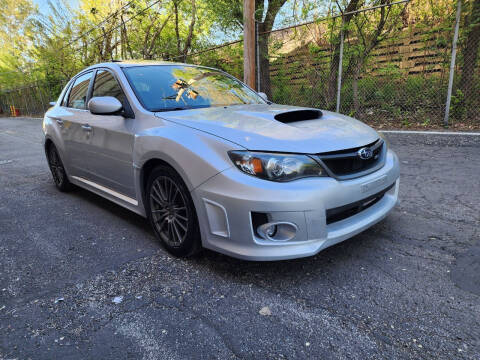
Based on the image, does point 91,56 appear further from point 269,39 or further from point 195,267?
point 195,267

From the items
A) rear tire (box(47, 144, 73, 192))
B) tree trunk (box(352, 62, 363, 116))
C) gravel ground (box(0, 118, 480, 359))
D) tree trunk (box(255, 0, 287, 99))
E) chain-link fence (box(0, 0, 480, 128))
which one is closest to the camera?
gravel ground (box(0, 118, 480, 359))

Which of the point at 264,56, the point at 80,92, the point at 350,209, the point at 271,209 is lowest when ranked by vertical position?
the point at 350,209

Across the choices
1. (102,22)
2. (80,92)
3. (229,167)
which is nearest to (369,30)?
(80,92)

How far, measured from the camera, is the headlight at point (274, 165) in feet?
7.23

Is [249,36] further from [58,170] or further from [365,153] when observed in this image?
[365,153]

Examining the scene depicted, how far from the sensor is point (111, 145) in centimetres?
329

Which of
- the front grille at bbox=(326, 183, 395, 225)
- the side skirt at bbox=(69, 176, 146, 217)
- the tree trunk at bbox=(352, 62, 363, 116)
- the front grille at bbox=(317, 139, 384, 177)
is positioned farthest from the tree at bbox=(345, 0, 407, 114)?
the side skirt at bbox=(69, 176, 146, 217)

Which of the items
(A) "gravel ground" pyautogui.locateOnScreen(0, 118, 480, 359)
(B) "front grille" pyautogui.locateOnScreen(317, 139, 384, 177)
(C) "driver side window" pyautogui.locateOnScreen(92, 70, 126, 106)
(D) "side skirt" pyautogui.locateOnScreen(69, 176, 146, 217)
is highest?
(C) "driver side window" pyautogui.locateOnScreen(92, 70, 126, 106)

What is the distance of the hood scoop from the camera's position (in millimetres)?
2764

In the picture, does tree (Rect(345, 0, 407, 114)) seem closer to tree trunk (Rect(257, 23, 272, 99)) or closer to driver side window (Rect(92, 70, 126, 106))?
tree trunk (Rect(257, 23, 272, 99))

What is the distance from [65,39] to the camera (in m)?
21.2

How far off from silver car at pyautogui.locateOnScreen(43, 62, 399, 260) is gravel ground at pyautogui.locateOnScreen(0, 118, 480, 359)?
28 cm

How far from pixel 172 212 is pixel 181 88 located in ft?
4.30

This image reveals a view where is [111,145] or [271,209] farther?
[111,145]
